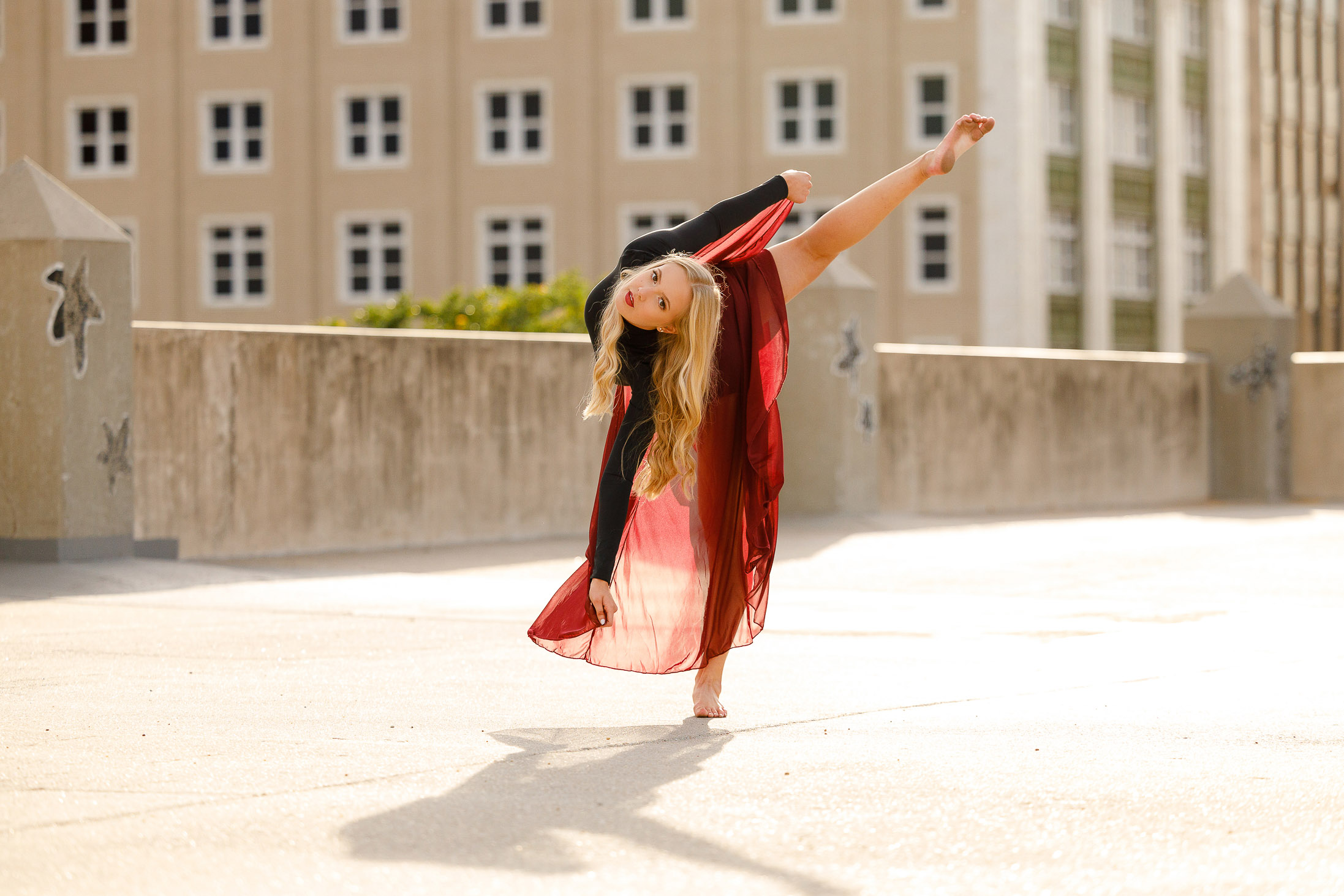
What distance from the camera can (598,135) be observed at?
1681 inches

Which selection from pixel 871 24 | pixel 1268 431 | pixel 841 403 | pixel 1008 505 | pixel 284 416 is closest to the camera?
pixel 284 416

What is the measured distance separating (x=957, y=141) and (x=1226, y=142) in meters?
45.4

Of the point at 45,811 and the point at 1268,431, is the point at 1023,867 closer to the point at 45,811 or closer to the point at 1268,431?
the point at 45,811

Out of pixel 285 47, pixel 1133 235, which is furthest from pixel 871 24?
pixel 285 47

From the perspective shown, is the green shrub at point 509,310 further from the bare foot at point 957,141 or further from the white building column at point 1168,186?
the bare foot at point 957,141

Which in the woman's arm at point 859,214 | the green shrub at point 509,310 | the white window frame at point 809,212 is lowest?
the woman's arm at point 859,214

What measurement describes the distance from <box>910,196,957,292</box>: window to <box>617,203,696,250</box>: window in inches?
217

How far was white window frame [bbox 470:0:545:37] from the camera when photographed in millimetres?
42969

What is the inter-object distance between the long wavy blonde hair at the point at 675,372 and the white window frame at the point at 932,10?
38.5m

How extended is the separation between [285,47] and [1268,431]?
29.1m

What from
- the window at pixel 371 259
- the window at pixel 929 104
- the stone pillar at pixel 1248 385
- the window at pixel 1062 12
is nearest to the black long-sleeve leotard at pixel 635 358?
the stone pillar at pixel 1248 385

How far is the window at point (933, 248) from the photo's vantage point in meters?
42.1

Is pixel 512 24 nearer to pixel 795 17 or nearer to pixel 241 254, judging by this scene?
pixel 795 17

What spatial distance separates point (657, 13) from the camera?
42750 millimetres
